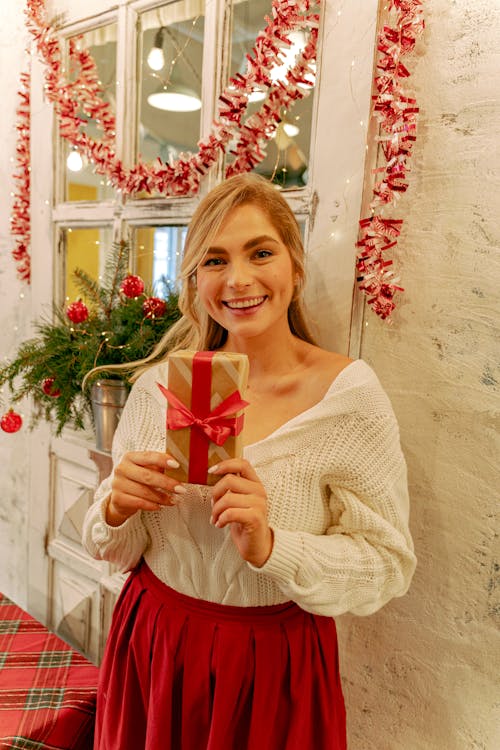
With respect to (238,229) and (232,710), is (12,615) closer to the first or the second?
(232,710)

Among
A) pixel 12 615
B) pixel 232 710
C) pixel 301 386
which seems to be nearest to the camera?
pixel 232 710

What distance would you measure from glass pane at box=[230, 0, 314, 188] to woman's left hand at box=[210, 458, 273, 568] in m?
0.79

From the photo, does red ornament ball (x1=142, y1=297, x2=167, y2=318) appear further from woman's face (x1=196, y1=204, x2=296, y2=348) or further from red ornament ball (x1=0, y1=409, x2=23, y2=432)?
red ornament ball (x1=0, y1=409, x2=23, y2=432)

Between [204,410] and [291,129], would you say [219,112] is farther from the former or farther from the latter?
[204,410]

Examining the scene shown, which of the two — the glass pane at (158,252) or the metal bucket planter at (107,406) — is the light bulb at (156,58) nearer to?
the glass pane at (158,252)

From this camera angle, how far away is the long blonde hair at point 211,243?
3.65ft

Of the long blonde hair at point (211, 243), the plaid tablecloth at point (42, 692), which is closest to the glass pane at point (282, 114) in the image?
the long blonde hair at point (211, 243)

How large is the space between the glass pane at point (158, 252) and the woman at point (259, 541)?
1.63 ft

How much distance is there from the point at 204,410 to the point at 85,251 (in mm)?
1238

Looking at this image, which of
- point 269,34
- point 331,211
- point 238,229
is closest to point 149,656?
point 238,229

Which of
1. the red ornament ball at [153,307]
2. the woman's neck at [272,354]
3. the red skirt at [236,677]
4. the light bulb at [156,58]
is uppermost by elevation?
the light bulb at [156,58]

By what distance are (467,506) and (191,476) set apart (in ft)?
1.98

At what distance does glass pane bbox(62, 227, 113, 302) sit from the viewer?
185 cm

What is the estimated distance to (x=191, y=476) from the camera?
35.5 inches
